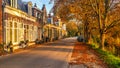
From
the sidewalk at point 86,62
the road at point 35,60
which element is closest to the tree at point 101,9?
the road at point 35,60

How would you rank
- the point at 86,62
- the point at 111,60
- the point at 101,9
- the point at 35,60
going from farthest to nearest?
the point at 101,9
the point at 35,60
the point at 111,60
the point at 86,62

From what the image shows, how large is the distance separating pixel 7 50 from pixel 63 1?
8.80m

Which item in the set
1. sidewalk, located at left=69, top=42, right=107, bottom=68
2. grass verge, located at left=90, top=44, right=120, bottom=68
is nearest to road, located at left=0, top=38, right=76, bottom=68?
sidewalk, located at left=69, top=42, right=107, bottom=68

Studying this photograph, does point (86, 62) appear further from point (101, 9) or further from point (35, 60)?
point (101, 9)

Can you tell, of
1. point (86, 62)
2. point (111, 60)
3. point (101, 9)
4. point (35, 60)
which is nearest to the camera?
point (86, 62)

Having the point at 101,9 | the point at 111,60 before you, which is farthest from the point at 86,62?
the point at 101,9

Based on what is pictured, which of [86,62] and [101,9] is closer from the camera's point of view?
[86,62]

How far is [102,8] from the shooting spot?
30.2 metres

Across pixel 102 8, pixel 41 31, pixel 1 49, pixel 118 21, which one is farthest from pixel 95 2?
pixel 41 31

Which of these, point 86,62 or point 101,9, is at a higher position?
point 101,9

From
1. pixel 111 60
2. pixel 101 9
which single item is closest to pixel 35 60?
pixel 111 60

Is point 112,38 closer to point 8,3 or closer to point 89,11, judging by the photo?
point 89,11

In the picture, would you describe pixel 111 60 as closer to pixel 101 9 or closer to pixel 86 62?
pixel 86 62

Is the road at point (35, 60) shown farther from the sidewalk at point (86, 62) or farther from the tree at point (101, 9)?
the tree at point (101, 9)
